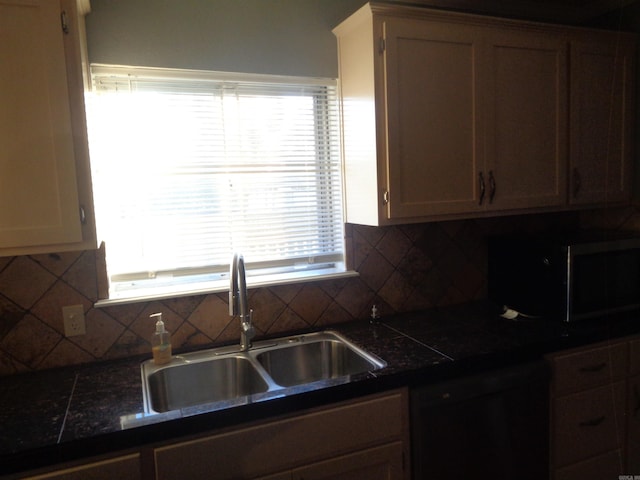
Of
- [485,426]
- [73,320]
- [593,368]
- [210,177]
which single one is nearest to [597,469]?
[593,368]

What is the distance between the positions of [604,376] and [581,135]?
106 centimetres

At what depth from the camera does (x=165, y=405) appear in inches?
62.3

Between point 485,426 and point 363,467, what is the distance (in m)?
0.47

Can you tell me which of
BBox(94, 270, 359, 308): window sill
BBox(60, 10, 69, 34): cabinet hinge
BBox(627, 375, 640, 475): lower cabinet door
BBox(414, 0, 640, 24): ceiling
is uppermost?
BBox(414, 0, 640, 24): ceiling

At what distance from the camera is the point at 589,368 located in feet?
5.83

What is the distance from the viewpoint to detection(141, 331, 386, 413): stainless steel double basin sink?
1589 millimetres

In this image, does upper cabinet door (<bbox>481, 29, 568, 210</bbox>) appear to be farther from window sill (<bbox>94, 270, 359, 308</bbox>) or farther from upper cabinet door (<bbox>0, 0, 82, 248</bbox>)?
upper cabinet door (<bbox>0, 0, 82, 248</bbox>)

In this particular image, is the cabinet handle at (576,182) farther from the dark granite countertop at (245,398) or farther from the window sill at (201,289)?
the window sill at (201,289)

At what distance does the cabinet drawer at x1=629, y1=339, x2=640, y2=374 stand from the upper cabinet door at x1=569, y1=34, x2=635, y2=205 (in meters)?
0.65

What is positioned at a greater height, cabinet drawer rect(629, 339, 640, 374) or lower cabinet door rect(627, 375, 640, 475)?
cabinet drawer rect(629, 339, 640, 374)

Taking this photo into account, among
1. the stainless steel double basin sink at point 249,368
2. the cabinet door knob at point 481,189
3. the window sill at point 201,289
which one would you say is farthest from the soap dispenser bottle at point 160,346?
the cabinet door knob at point 481,189

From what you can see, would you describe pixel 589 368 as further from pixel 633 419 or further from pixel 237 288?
pixel 237 288

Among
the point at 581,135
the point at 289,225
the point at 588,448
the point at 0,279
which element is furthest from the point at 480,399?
the point at 0,279

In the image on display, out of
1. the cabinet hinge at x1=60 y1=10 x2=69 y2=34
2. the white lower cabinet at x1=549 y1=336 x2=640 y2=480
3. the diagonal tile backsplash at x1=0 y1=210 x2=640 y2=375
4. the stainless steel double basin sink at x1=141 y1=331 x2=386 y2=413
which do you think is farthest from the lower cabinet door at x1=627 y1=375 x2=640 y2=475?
the cabinet hinge at x1=60 y1=10 x2=69 y2=34
